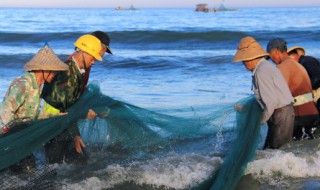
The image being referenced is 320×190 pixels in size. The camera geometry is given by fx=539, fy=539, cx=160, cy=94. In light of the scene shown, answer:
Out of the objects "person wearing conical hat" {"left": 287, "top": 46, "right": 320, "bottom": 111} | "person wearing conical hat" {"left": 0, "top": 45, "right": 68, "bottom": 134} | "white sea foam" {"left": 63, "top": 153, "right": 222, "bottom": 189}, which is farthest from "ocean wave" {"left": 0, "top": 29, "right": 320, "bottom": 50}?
"person wearing conical hat" {"left": 0, "top": 45, "right": 68, "bottom": 134}

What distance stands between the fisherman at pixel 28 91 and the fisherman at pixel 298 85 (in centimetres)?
256

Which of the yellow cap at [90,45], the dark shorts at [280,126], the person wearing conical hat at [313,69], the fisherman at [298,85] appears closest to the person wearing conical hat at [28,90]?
the yellow cap at [90,45]

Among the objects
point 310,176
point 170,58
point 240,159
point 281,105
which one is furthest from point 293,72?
point 170,58

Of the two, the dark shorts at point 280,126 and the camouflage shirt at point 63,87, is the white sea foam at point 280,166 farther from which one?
A: the camouflage shirt at point 63,87

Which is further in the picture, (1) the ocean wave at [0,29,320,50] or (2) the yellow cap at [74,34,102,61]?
(1) the ocean wave at [0,29,320,50]

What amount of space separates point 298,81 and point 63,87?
9.05 feet

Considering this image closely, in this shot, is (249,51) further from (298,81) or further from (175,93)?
(175,93)

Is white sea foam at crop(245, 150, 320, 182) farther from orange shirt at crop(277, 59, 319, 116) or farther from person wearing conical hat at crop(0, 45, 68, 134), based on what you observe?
person wearing conical hat at crop(0, 45, 68, 134)

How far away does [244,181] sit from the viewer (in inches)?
220

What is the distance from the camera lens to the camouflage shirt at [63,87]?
527 centimetres

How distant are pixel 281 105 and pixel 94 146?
2.08 m

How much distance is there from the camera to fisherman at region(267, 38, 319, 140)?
6246 millimetres

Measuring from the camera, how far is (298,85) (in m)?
6.33

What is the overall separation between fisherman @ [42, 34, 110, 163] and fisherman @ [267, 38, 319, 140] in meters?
2.12
